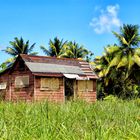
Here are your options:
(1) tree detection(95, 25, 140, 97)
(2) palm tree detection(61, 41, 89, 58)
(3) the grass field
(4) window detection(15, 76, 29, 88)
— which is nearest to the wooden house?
(4) window detection(15, 76, 29, 88)

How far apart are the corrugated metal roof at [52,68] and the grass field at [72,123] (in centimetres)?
2266

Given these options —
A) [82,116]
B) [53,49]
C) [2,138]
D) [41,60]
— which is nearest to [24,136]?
[2,138]

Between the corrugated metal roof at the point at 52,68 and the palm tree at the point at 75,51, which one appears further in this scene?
the palm tree at the point at 75,51

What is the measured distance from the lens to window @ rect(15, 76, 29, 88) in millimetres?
30395

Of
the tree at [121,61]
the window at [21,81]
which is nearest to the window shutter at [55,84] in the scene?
the window at [21,81]

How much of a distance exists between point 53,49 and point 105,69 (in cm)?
1217

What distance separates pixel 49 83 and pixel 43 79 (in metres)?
0.71

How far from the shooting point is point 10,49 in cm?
4972

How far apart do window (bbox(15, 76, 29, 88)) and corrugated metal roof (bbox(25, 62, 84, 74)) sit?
1.12m

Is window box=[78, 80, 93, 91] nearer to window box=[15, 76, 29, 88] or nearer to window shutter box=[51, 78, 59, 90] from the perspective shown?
window shutter box=[51, 78, 59, 90]

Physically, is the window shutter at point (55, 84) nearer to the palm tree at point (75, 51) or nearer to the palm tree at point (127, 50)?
the palm tree at point (127, 50)

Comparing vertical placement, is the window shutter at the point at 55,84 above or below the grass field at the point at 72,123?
above

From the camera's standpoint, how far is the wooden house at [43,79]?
2972 centimetres

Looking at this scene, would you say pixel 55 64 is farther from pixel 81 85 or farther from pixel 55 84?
pixel 81 85
